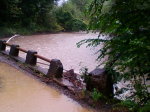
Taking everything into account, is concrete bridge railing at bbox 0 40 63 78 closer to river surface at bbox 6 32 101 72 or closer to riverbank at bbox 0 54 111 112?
riverbank at bbox 0 54 111 112

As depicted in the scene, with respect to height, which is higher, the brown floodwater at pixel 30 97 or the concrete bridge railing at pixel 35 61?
the concrete bridge railing at pixel 35 61

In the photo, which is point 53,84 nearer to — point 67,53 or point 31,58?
point 31,58

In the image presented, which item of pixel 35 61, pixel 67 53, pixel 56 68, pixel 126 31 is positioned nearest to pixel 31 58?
pixel 35 61

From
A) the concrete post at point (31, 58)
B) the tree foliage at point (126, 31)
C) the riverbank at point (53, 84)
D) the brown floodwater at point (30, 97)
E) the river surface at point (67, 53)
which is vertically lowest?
the river surface at point (67, 53)

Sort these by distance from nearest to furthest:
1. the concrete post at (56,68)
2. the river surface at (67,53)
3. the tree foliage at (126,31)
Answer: the tree foliage at (126,31) < the concrete post at (56,68) < the river surface at (67,53)

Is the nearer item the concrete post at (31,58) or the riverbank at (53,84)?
the riverbank at (53,84)

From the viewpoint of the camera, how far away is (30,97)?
7523mm

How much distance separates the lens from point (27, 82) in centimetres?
896

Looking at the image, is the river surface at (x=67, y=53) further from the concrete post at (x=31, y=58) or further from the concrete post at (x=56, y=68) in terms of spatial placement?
the concrete post at (x=56, y=68)

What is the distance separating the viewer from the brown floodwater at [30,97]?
6758 mm

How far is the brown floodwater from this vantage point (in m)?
6.76

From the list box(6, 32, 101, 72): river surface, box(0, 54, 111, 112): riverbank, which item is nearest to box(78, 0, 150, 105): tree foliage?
box(0, 54, 111, 112): riverbank

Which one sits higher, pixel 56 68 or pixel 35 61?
pixel 56 68

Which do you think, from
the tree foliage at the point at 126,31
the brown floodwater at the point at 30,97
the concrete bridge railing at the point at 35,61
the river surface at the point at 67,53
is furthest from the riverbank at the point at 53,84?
the river surface at the point at 67,53
